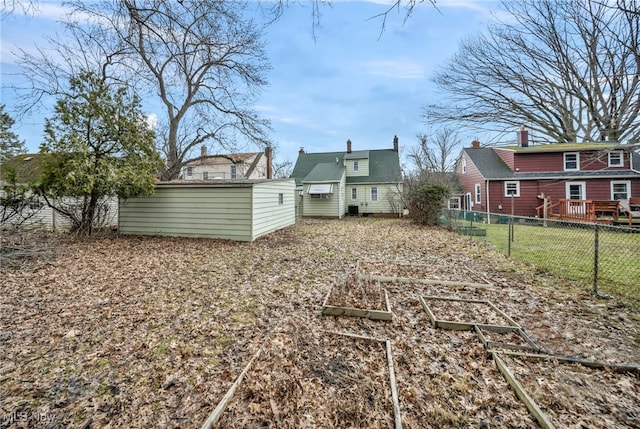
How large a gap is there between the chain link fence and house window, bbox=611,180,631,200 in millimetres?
10190

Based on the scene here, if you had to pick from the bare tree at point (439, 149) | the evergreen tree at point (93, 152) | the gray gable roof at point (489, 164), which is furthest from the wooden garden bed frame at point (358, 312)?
the bare tree at point (439, 149)

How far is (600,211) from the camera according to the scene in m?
13.1

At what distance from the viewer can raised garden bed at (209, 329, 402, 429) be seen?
2.02 m

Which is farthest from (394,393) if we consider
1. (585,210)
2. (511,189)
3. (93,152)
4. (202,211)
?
(511,189)

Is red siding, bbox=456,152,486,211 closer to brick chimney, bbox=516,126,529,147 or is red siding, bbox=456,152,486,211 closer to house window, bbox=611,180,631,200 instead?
brick chimney, bbox=516,126,529,147

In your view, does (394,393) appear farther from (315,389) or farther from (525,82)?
(525,82)

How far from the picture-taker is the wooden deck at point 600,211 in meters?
12.5

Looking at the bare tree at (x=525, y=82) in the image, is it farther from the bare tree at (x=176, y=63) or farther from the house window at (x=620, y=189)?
the bare tree at (x=176, y=63)

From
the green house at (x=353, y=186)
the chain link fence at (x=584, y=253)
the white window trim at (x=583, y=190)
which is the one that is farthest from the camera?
the green house at (x=353, y=186)

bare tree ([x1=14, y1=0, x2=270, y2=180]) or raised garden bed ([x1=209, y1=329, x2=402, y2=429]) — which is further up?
bare tree ([x1=14, y1=0, x2=270, y2=180])

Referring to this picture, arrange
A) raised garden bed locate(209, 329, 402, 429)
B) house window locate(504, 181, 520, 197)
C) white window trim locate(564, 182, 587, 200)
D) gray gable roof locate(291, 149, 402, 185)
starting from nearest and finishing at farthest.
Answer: raised garden bed locate(209, 329, 402, 429) < white window trim locate(564, 182, 587, 200) < house window locate(504, 181, 520, 197) < gray gable roof locate(291, 149, 402, 185)

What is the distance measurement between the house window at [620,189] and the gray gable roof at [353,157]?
39.2 ft

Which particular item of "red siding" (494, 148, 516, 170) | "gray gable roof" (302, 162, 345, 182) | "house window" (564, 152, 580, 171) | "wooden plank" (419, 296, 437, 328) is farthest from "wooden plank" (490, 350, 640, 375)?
"house window" (564, 152, 580, 171)

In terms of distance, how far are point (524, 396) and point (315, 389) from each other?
1.68 meters
